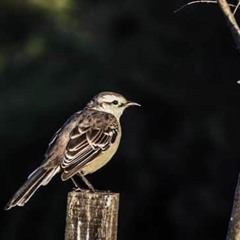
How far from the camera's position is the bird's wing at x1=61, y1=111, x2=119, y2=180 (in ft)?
25.8

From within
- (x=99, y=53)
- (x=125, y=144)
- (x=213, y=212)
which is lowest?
(x=213, y=212)

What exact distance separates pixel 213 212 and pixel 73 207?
8.67 m

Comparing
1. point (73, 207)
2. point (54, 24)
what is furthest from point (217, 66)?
point (73, 207)

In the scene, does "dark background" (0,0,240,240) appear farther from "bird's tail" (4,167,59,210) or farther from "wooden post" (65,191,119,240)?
"wooden post" (65,191,119,240)

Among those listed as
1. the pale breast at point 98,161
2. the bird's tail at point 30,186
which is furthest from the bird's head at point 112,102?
the bird's tail at point 30,186

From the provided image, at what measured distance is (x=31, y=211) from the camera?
52.0 ft

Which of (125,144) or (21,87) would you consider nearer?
(125,144)

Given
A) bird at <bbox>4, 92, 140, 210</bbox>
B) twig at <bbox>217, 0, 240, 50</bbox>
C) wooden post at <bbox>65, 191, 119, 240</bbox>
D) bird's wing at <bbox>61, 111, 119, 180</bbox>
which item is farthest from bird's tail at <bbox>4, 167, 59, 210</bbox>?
twig at <bbox>217, 0, 240, 50</bbox>

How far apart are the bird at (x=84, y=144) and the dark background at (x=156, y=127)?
5183mm

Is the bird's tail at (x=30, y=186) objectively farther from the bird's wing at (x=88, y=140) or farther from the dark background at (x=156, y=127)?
the dark background at (x=156, y=127)

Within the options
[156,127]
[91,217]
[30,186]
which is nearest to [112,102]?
[30,186]

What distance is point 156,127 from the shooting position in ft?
49.4

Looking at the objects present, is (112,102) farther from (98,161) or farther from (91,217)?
(91,217)

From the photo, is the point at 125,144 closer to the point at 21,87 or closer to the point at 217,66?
the point at 217,66
